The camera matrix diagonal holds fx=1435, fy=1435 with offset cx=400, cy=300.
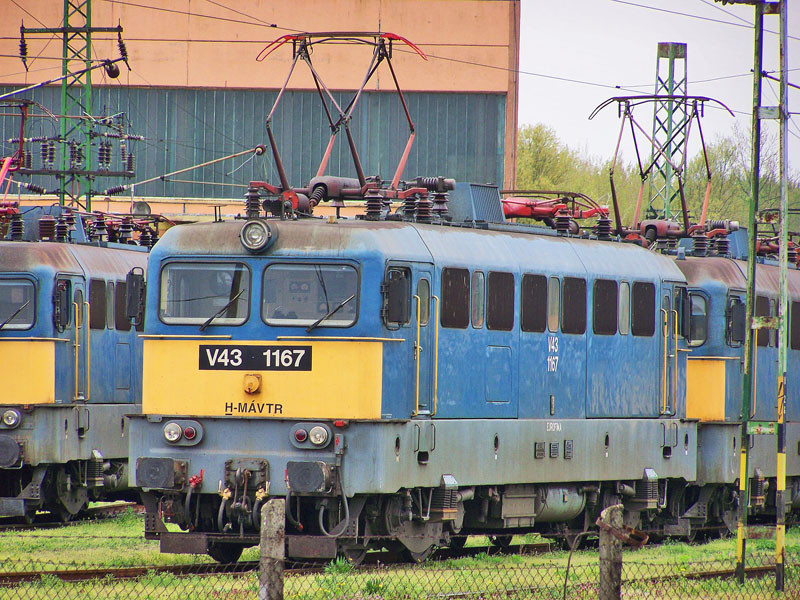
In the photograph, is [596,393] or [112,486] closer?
[596,393]

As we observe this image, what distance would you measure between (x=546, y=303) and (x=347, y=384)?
11.3 ft

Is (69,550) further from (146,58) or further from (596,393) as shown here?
(146,58)

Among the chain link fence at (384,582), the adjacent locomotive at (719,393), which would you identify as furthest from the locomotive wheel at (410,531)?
the adjacent locomotive at (719,393)

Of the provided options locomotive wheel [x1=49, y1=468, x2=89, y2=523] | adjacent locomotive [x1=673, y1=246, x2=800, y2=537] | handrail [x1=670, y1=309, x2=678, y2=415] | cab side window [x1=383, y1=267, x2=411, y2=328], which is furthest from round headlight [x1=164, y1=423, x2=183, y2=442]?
adjacent locomotive [x1=673, y1=246, x2=800, y2=537]

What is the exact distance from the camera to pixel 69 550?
1670 centimetres

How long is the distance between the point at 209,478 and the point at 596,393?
535 centimetres

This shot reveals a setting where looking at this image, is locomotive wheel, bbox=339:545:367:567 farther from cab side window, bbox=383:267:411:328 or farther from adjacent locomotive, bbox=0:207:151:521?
adjacent locomotive, bbox=0:207:151:521

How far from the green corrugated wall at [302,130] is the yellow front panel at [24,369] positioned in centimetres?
2603

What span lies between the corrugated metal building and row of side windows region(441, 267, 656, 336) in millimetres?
26425

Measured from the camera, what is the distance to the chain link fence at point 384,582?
40.3 feet

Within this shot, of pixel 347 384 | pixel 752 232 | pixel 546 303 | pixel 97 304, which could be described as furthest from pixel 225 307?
pixel 97 304

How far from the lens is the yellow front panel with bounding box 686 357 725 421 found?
19781mm

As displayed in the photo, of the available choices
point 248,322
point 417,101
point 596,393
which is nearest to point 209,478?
point 248,322

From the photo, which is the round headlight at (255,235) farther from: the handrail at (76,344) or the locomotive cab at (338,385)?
the handrail at (76,344)
